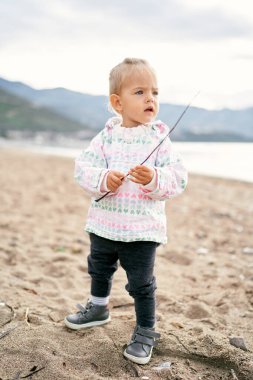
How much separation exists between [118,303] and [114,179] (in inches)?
56.5

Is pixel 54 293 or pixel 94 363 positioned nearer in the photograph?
pixel 94 363

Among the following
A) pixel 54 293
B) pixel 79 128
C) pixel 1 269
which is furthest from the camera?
pixel 79 128

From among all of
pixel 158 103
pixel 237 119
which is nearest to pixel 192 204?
pixel 158 103

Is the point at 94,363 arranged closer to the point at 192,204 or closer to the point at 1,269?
the point at 1,269

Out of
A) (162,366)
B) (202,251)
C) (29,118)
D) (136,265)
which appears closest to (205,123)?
(29,118)

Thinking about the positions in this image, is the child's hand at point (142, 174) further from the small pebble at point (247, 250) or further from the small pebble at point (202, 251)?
the small pebble at point (247, 250)

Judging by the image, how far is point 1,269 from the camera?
3.97m

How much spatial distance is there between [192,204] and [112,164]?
639 cm

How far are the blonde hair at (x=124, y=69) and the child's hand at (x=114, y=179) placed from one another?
0.55m

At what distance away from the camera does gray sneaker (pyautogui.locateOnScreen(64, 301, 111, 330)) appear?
2867 millimetres

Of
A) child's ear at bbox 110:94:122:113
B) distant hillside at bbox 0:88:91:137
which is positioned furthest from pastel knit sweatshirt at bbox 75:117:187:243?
distant hillside at bbox 0:88:91:137

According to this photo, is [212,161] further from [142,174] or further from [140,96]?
[142,174]

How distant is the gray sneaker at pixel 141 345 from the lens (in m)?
2.50

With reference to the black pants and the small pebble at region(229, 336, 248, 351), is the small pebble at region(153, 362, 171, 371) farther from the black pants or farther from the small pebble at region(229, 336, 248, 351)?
the small pebble at region(229, 336, 248, 351)
